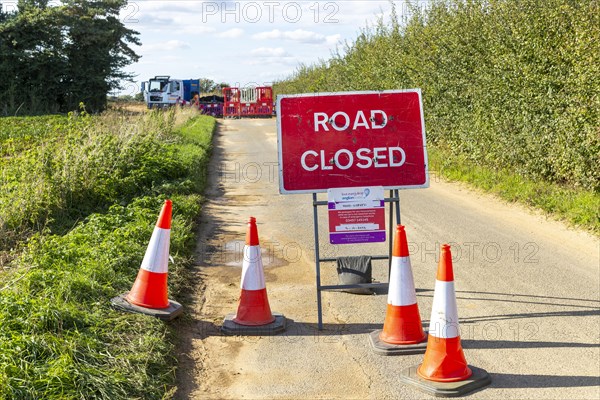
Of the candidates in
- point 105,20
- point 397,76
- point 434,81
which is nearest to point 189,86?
point 105,20

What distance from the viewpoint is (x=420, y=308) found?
722 centimetres

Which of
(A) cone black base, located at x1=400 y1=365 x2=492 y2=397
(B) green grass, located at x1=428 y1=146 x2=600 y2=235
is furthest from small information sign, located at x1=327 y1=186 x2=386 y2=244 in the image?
(B) green grass, located at x1=428 y1=146 x2=600 y2=235

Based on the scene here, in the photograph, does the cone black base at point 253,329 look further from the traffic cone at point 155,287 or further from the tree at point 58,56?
the tree at point 58,56

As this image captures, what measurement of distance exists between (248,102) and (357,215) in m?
43.6

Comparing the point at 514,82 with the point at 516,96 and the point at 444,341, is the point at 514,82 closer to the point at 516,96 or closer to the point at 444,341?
the point at 516,96

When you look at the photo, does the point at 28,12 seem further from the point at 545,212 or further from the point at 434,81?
the point at 545,212

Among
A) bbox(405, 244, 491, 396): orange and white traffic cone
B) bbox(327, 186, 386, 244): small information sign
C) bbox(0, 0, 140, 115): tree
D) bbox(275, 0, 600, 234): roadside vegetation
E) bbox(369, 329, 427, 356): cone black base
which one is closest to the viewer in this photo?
bbox(405, 244, 491, 396): orange and white traffic cone

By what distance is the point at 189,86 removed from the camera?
177 feet

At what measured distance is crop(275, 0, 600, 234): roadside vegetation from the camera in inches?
460

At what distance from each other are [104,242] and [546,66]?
27.3 ft

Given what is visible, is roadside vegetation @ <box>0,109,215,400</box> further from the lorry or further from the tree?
the lorry

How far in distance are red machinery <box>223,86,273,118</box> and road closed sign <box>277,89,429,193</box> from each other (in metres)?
42.8

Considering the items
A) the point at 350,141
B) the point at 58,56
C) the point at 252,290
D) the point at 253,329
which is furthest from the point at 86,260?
the point at 58,56

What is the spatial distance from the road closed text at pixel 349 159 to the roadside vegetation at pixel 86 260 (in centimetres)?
187
